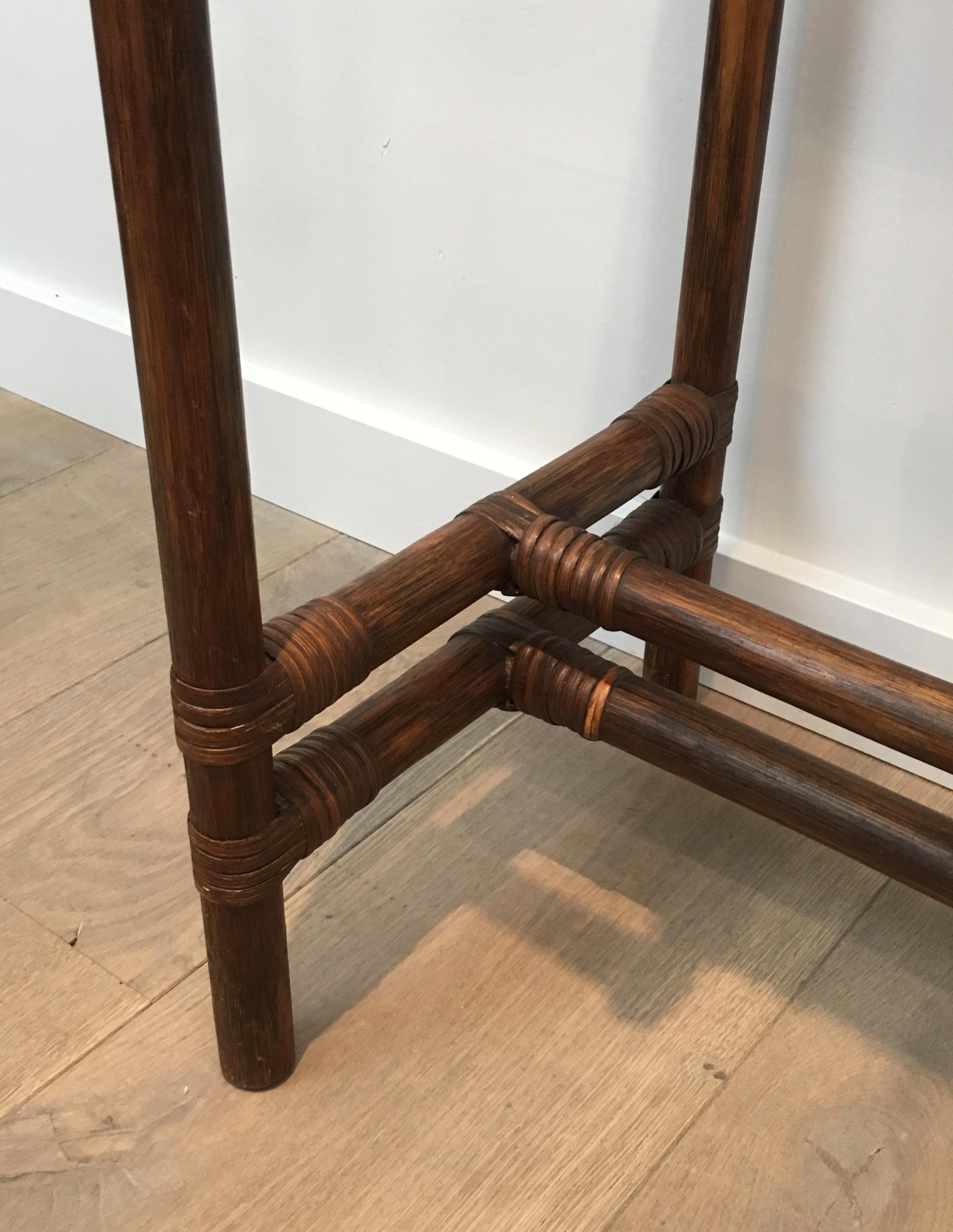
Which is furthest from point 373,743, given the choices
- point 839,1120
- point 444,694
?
point 839,1120

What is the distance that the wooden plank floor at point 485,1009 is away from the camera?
0.61 metres

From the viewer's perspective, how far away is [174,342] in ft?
1.51

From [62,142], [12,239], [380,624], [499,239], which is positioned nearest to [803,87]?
[499,239]

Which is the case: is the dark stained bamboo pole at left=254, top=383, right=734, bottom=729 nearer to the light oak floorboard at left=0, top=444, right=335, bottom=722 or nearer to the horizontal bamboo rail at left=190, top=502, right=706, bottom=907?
the horizontal bamboo rail at left=190, top=502, right=706, bottom=907

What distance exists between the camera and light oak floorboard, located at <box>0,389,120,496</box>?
1188 millimetres

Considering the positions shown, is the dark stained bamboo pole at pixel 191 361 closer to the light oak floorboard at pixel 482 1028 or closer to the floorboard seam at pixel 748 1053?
the light oak floorboard at pixel 482 1028

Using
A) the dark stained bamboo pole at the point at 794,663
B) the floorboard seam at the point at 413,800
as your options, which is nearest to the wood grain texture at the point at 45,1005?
the floorboard seam at the point at 413,800

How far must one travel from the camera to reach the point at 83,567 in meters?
1.06

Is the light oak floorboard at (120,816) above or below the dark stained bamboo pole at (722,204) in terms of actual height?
below

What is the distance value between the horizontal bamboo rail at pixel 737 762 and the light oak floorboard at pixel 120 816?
0.20 metres

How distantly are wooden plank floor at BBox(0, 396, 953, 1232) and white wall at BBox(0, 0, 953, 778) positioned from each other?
7.8 inches

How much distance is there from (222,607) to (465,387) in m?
0.52

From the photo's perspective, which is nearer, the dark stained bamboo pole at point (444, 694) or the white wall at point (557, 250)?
the dark stained bamboo pole at point (444, 694)

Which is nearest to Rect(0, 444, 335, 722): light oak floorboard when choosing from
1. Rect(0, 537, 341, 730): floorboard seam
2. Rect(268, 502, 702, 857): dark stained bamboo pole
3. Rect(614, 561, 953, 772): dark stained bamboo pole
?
Rect(0, 537, 341, 730): floorboard seam
